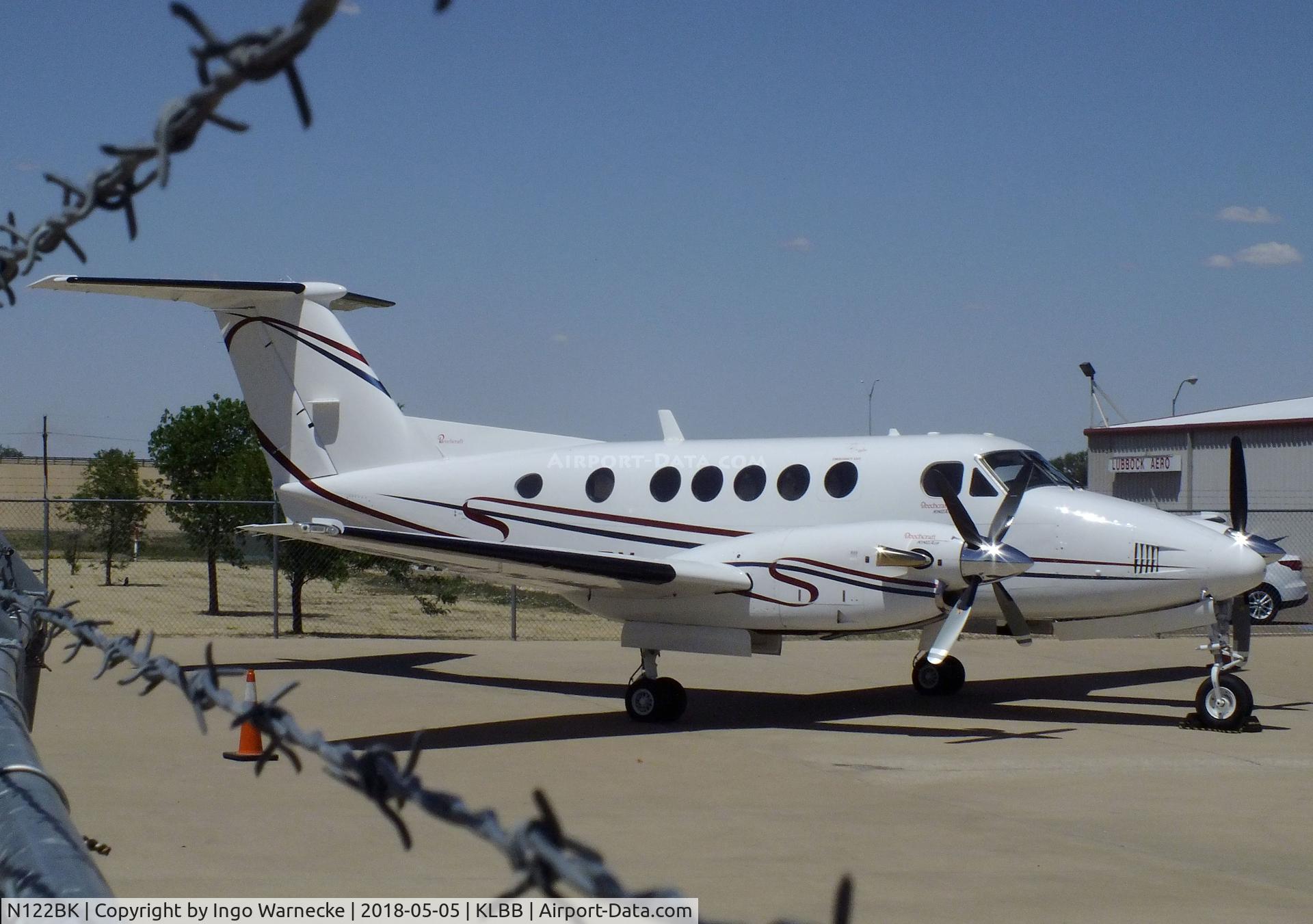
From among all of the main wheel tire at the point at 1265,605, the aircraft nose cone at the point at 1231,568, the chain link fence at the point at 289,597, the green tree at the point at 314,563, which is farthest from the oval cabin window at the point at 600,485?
the main wheel tire at the point at 1265,605

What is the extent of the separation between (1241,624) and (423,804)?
12356mm

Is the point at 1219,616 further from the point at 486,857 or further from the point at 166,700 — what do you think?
the point at 166,700

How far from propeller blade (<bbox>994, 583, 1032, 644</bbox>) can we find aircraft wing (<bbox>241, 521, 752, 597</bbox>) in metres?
2.30

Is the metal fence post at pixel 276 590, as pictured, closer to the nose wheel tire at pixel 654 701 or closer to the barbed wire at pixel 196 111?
the nose wheel tire at pixel 654 701

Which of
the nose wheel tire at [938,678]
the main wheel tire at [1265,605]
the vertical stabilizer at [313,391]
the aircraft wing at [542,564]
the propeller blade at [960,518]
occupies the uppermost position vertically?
the vertical stabilizer at [313,391]

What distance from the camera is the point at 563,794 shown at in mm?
8680

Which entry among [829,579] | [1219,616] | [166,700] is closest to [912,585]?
[829,579]

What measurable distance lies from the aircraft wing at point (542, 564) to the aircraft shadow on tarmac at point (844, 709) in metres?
1.35

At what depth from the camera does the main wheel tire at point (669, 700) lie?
11906mm

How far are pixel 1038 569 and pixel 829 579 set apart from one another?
1.94 m

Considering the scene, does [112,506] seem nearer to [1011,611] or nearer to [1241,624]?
[1011,611]

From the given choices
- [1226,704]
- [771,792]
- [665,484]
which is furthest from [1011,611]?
[771,792]

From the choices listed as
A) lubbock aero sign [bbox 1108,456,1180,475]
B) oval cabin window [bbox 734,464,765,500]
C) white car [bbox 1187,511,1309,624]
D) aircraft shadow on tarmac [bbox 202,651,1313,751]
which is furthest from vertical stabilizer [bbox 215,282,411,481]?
lubbock aero sign [bbox 1108,456,1180,475]

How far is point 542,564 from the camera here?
11188mm
